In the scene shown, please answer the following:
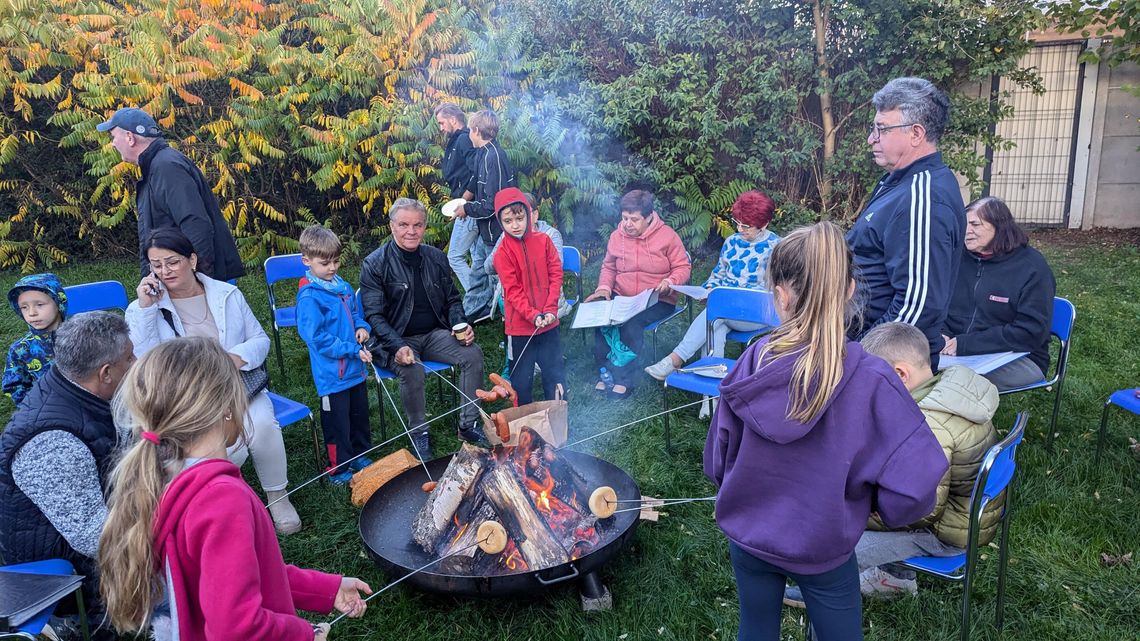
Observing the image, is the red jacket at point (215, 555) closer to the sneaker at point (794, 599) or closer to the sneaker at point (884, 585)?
the sneaker at point (794, 599)

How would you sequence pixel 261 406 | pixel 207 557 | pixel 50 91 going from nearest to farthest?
pixel 207 557, pixel 261 406, pixel 50 91

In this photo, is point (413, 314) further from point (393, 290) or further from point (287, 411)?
point (287, 411)

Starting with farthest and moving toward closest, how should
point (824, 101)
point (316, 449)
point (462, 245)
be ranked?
point (824, 101), point (462, 245), point (316, 449)

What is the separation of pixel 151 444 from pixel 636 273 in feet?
14.9

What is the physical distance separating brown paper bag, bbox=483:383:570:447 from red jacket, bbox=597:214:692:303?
198 centimetres

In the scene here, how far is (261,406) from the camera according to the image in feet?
13.4

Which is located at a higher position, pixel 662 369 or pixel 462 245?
pixel 462 245

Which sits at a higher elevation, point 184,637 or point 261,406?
point 184,637

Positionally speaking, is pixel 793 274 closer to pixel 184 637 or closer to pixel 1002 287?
pixel 184 637

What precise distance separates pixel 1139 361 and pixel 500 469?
5.46 m

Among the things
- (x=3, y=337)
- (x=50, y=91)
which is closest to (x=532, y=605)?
(x=3, y=337)

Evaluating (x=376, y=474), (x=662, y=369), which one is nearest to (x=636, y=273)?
(x=662, y=369)

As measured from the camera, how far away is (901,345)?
281 centimetres

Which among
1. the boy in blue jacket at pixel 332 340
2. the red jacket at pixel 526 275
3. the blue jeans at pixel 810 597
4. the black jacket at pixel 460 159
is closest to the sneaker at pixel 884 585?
the blue jeans at pixel 810 597
